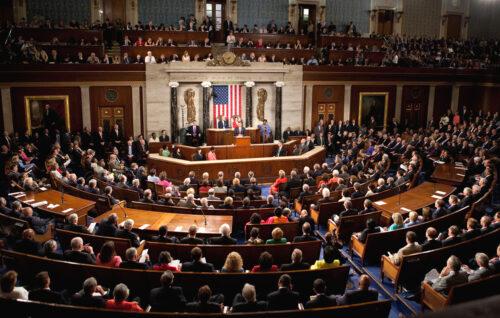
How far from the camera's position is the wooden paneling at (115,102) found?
1675 centimetres

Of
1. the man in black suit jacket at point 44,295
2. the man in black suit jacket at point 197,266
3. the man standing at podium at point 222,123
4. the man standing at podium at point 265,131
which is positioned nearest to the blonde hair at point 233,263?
the man in black suit jacket at point 197,266

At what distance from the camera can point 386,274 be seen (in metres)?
6.87

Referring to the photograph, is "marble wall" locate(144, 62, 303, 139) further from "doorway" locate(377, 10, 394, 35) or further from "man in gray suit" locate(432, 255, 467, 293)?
"man in gray suit" locate(432, 255, 467, 293)

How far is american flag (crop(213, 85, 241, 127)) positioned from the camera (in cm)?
1797

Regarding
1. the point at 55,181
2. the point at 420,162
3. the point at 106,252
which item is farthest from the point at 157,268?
the point at 420,162

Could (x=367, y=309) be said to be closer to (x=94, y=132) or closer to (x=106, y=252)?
(x=106, y=252)

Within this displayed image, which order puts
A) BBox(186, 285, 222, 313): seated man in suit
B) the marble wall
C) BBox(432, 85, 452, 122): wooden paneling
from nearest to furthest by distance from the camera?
1. BBox(186, 285, 222, 313): seated man in suit
2. the marble wall
3. BBox(432, 85, 452, 122): wooden paneling

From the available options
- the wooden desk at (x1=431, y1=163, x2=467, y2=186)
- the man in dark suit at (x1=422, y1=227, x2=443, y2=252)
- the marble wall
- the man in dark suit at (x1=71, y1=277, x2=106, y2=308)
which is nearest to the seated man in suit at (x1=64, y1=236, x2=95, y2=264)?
the man in dark suit at (x1=71, y1=277, x2=106, y2=308)

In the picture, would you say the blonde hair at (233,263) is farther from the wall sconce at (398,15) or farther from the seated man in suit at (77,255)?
the wall sconce at (398,15)

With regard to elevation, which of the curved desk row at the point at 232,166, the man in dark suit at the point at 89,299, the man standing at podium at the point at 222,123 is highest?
the man standing at podium at the point at 222,123

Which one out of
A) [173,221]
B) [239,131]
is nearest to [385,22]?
[239,131]

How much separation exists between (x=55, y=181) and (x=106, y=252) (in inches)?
214

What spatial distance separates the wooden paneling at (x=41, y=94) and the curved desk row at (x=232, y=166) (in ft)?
12.8

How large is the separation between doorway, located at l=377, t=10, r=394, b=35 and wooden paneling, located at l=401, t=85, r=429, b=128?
17.7 feet
